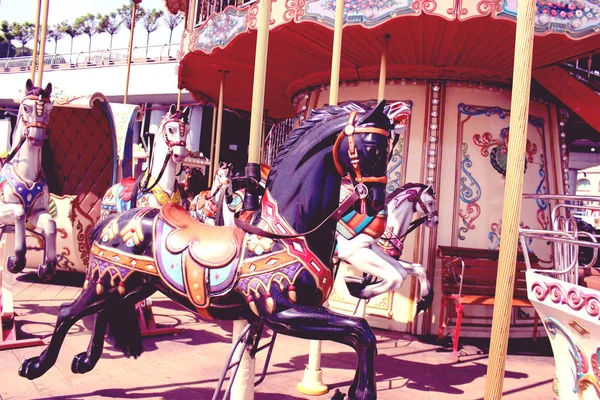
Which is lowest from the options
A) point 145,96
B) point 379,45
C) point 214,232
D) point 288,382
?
point 288,382

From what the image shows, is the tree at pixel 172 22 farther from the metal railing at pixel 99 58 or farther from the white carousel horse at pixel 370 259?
the white carousel horse at pixel 370 259

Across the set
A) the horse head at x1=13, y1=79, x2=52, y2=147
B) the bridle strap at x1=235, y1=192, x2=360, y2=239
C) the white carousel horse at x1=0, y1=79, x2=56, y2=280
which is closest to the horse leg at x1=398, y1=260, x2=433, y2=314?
the bridle strap at x1=235, y1=192, x2=360, y2=239

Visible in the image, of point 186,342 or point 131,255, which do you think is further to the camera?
point 186,342

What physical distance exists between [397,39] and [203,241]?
419 centimetres

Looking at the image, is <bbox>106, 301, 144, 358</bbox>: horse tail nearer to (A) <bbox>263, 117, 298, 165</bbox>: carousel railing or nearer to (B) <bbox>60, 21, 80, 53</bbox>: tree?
(A) <bbox>263, 117, 298, 165</bbox>: carousel railing

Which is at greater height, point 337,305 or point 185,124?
point 185,124

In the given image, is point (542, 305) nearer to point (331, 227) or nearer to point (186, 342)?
point (331, 227)

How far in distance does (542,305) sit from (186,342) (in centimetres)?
352

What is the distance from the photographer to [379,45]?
6129mm

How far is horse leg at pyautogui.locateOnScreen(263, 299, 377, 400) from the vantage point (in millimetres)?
2260

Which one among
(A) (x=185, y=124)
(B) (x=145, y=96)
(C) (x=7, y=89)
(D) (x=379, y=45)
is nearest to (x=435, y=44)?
(D) (x=379, y=45)

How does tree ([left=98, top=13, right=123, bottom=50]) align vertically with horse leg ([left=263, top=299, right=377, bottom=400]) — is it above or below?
above

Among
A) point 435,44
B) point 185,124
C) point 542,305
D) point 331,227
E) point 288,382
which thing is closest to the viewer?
point 331,227

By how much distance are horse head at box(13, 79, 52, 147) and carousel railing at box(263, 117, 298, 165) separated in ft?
25.0
